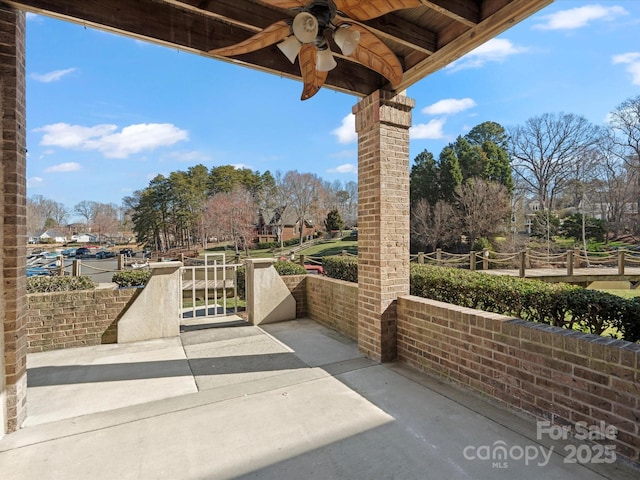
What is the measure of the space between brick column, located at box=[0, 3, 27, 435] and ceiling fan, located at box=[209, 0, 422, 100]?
1.61 meters

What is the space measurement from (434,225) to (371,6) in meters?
22.3

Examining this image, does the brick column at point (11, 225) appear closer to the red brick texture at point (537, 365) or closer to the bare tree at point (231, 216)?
the red brick texture at point (537, 365)

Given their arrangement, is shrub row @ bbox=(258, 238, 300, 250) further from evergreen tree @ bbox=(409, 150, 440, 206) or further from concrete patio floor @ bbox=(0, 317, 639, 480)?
concrete patio floor @ bbox=(0, 317, 639, 480)

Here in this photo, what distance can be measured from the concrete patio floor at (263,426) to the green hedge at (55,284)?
1.14m

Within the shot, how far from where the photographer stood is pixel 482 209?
21.2 metres

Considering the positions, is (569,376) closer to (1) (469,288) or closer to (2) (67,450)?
(1) (469,288)

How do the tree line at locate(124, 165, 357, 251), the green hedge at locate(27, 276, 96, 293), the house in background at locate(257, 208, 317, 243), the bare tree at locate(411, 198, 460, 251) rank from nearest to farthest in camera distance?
the green hedge at locate(27, 276, 96, 293)
the bare tree at locate(411, 198, 460, 251)
the tree line at locate(124, 165, 357, 251)
the house in background at locate(257, 208, 317, 243)

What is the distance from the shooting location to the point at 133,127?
1064 inches

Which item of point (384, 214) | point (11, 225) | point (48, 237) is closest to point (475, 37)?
point (384, 214)

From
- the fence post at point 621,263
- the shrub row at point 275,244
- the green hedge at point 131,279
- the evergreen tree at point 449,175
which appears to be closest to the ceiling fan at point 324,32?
the green hedge at point 131,279

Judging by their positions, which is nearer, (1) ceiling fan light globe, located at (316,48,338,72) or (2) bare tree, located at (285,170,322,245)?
(1) ceiling fan light globe, located at (316,48,338,72)

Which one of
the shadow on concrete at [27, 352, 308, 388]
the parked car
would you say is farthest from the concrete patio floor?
the parked car

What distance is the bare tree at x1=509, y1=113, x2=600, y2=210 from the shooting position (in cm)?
2380

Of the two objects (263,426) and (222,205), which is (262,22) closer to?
(263,426)
